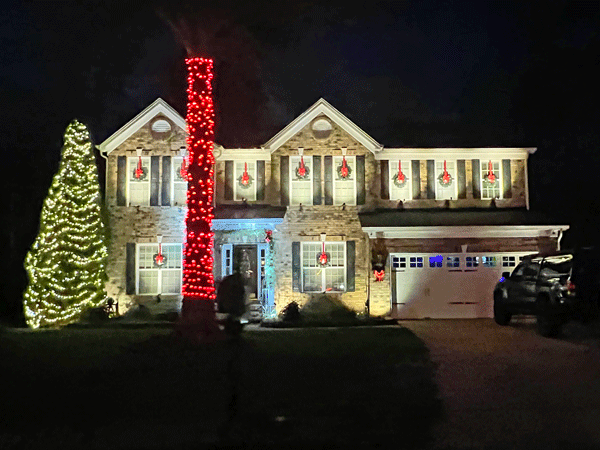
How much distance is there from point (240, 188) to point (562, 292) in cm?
1000

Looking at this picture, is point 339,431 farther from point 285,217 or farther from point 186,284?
point 285,217

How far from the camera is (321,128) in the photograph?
1856cm

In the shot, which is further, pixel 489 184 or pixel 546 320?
pixel 489 184

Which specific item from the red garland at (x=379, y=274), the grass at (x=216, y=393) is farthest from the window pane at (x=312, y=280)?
the grass at (x=216, y=393)

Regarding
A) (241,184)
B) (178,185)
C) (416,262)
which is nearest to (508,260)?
(416,262)

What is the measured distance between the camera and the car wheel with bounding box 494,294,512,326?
14999 mm

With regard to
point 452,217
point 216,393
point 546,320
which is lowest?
point 216,393

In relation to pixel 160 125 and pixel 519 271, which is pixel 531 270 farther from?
pixel 160 125

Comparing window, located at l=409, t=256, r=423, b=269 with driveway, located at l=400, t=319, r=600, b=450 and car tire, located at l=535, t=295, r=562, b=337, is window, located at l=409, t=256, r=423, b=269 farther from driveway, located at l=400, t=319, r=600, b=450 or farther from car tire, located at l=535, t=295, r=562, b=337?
car tire, located at l=535, t=295, r=562, b=337

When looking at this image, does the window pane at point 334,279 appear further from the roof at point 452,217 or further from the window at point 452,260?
the window at point 452,260

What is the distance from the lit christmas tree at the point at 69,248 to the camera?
1599cm

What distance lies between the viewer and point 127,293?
18.1 m

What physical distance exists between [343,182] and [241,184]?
323 centimetres

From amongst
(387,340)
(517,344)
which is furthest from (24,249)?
(517,344)
